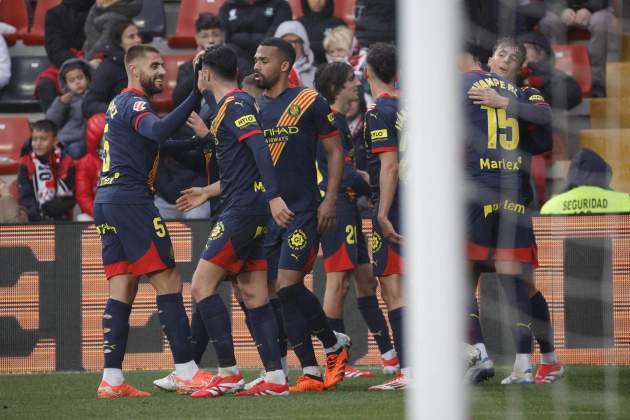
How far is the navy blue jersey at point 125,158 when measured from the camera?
22.7 ft

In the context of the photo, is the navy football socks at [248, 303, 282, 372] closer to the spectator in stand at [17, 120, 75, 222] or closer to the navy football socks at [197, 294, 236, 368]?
the navy football socks at [197, 294, 236, 368]

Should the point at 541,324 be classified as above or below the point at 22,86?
below

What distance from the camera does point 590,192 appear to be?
28.7ft

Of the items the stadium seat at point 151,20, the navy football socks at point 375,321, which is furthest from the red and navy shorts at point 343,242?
the stadium seat at point 151,20

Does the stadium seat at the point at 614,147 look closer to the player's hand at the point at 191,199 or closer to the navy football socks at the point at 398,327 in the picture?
the navy football socks at the point at 398,327

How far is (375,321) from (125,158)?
2.09 m

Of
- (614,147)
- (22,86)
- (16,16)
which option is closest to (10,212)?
(22,86)

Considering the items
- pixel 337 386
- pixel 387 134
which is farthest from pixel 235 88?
pixel 337 386

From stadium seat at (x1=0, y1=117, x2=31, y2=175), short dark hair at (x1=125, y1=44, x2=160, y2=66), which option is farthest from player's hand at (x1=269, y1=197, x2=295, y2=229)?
stadium seat at (x1=0, y1=117, x2=31, y2=175)

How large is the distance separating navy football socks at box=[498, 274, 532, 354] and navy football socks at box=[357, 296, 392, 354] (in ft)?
3.78

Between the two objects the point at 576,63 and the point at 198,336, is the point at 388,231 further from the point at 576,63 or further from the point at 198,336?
the point at 576,63

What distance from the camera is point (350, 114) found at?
10.4m

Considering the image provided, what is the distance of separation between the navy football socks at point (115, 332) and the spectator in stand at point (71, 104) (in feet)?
15.3

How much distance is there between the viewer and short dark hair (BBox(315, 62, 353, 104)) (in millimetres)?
7805
